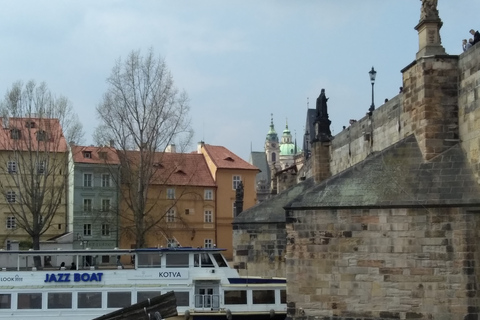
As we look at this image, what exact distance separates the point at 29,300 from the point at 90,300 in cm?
180

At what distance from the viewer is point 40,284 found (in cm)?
2008

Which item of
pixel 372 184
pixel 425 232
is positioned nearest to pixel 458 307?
pixel 425 232

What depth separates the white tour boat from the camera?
1994 centimetres

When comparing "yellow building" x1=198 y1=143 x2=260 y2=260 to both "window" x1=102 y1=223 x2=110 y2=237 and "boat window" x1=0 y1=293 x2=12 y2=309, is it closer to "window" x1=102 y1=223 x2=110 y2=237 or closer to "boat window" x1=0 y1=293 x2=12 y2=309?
"window" x1=102 y1=223 x2=110 y2=237

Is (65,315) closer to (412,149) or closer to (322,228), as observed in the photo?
(322,228)

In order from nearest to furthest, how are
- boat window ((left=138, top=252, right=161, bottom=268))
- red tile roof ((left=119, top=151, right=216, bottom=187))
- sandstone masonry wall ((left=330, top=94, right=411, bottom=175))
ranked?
sandstone masonry wall ((left=330, top=94, right=411, bottom=175)) → boat window ((left=138, top=252, right=161, bottom=268)) → red tile roof ((left=119, top=151, right=216, bottom=187))

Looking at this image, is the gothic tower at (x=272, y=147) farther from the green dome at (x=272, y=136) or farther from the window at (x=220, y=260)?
the window at (x=220, y=260)

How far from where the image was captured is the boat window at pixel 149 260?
67.0 feet

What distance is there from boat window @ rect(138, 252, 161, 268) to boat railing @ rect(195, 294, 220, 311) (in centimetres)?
157

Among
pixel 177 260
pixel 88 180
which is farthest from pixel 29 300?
pixel 88 180

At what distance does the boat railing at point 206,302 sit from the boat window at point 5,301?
17.9ft

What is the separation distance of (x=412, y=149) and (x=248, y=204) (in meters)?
43.2

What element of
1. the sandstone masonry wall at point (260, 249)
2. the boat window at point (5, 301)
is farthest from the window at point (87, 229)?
the boat window at point (5, 301)

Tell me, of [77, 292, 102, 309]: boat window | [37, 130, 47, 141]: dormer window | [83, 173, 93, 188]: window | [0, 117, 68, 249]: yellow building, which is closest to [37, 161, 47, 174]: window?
[0, 117, 68, 249]: yellow building
